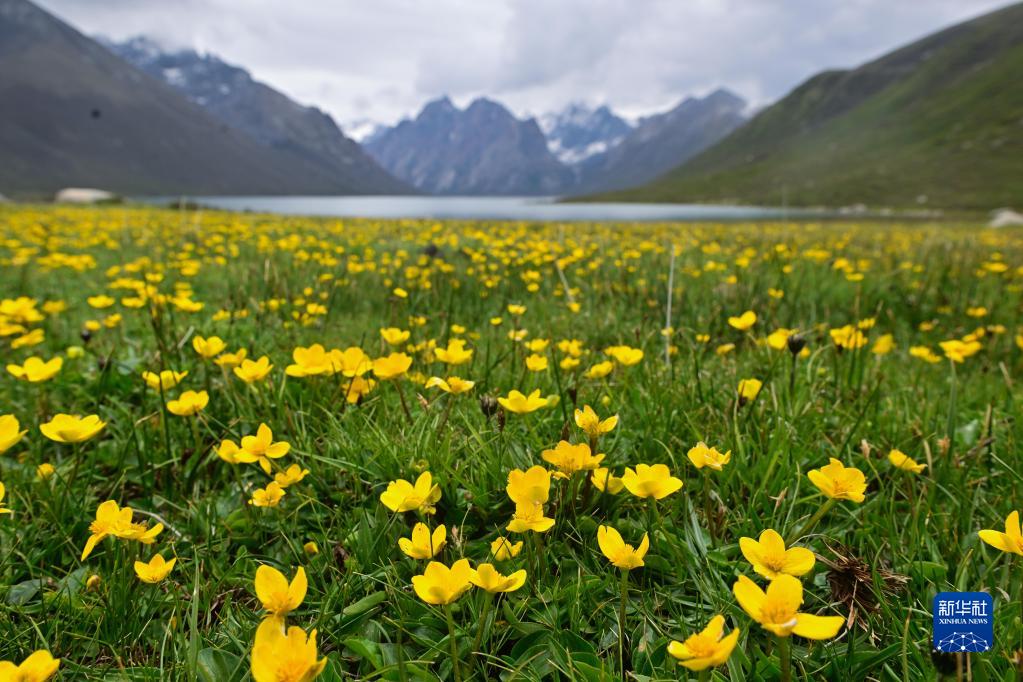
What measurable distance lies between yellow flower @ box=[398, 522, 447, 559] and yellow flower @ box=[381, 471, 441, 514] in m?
0.11

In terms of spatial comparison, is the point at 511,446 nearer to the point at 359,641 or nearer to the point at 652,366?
the point at 359,641

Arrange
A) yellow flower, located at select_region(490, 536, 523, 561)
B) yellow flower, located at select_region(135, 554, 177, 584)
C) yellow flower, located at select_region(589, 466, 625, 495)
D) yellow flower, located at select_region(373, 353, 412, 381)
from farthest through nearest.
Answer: yellow flower, located at select_region(373, 353, 412, 381)
yellow flower, located at select_region(589, 466, 625, 495)
yellow flower, located at select_region(490, 536, 523, 561)
yellow flower, located at select_region(135, 554, 177, 584)

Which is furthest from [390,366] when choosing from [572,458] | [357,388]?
[572,458]

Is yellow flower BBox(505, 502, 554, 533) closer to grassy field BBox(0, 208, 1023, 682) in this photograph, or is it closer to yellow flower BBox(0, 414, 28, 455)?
grassy field BBox(0, 208, 1023, 682)

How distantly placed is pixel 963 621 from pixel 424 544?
0.95 metres

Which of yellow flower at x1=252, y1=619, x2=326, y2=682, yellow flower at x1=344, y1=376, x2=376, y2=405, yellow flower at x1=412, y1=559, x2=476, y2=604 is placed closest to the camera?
yellow flower at x1=252, y1=619, x2=326, y2=682

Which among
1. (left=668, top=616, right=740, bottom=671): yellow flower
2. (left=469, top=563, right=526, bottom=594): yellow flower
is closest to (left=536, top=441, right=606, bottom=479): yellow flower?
(left=469, top=563, right=526, bottom=594): yellow flower

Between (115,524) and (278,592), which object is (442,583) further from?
(115,524)

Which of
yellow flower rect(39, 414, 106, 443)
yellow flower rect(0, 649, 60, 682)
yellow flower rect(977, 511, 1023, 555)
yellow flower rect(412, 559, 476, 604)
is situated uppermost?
yellow flower rect(39, 414, 106, 443)

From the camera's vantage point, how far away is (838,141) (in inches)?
6009

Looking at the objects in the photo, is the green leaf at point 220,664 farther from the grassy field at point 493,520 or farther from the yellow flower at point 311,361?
the yellow flower at point 311,361

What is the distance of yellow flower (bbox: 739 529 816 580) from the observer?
931mm

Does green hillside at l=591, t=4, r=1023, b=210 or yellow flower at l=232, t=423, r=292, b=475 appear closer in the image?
yellow flower at l=232, t=423, r=292, b=475

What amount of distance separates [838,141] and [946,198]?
72.1m
